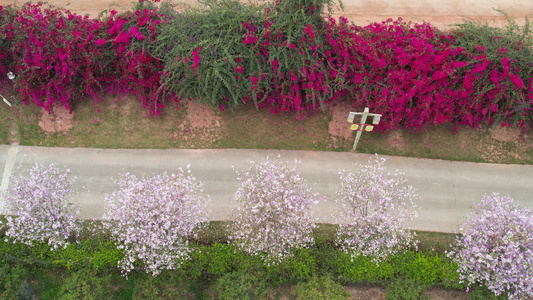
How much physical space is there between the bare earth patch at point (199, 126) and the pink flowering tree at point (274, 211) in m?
4.63

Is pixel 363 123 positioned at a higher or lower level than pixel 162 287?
higher

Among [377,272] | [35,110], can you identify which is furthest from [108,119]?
[377,272]

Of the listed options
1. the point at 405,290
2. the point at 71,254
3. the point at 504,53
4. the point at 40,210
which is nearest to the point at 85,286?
the point at 71,254

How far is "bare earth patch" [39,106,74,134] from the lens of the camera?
55.7 ft

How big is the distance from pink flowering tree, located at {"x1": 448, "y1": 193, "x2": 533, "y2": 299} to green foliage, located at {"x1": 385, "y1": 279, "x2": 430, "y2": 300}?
1.50 m

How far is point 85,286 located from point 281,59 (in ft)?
36.2

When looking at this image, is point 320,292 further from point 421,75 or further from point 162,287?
point 421,75

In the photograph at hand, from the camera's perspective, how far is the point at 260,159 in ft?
54.0

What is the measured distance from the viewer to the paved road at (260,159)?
15.6m

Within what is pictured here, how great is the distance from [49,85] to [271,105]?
9.36 metres

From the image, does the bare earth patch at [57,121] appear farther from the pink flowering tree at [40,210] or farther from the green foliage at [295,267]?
the green foliage at [295,267]

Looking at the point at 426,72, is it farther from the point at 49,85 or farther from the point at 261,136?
the point at 49,85

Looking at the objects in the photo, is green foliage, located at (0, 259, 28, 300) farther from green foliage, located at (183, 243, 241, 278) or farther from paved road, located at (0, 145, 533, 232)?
green foliage, located at (183, 243, 241, 278)

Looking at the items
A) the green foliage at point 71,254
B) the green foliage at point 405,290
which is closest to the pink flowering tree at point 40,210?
the green foliage at point 71,254
